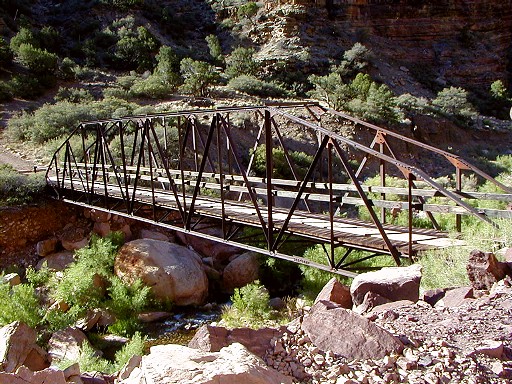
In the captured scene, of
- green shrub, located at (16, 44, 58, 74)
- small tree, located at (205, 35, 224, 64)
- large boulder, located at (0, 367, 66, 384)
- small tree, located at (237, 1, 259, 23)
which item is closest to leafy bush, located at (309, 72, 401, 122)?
small tree, located at (205, 35, 224, 64)

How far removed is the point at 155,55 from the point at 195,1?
13.9 metres

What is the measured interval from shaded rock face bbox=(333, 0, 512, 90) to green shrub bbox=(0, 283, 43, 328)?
4314 centimetres

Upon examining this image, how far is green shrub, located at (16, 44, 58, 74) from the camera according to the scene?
33094 mm

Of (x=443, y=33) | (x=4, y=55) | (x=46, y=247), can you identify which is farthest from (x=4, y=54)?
(x=443, y=33)

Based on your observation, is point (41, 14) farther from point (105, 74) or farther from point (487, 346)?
point (487, 346)

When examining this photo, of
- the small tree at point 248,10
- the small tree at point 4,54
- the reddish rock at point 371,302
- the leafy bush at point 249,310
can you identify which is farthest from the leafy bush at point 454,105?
the reddish rock at point 371,302

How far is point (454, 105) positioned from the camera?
38031 mm

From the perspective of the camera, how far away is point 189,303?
46.0 feet

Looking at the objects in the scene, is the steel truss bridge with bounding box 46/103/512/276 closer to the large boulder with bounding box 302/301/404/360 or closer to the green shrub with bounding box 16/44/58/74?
the large boulder with bounding box 302/301/404/360

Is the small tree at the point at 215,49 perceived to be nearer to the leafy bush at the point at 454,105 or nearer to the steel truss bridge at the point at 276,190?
the steel truss bridge at the point at 276,190

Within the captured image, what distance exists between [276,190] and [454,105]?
32.6 meters

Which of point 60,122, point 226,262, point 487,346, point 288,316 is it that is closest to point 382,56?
point 60,122

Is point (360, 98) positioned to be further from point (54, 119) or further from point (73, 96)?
point (54, 119)

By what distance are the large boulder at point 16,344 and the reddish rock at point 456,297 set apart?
7758 millimetres
